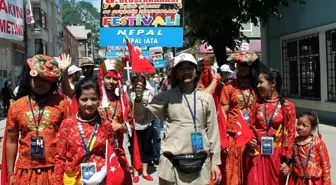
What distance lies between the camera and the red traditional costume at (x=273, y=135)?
442 cm

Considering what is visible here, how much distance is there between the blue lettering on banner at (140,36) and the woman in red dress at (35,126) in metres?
4.15

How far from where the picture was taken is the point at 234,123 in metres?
4.91

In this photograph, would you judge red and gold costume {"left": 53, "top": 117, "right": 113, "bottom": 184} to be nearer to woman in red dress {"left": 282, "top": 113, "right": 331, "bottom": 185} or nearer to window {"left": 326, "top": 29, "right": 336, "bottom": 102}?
woman in red dress {"left": 282, "top": 113, "right": 331, "bottom": 185}

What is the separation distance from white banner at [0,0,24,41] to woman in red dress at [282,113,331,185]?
A: 5.95m

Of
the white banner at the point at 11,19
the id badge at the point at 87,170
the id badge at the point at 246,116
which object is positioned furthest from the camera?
the white banner at the point at 11,19

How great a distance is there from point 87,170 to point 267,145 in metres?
1.99

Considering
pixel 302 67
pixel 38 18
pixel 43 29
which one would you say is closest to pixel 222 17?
pixel 302 67

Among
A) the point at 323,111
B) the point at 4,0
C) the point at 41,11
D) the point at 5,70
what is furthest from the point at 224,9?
the point at 41,11

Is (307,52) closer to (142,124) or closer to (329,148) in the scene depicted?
(329,148)

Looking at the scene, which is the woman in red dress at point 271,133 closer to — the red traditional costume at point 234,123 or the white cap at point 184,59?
the red traditional costume at point 234,123

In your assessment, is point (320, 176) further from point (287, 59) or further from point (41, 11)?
point (41, 11)

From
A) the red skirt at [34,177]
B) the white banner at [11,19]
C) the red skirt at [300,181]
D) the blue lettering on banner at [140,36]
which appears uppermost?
the white banner at [11,19]

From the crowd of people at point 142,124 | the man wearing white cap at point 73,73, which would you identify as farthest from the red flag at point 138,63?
the man wearing white cap at point 73,73

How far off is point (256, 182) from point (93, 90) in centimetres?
213
